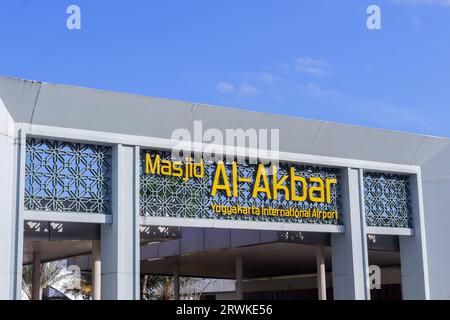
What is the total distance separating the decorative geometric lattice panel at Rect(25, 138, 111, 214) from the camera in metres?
14.5

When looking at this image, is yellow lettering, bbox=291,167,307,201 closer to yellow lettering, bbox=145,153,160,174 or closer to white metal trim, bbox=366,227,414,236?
white metal trim, bbox=366,227,414,236

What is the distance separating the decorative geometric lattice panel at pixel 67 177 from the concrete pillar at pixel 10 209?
375 mm

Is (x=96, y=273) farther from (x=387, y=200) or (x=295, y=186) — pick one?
(x=387, y=200)

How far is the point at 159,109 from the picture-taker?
617 inches

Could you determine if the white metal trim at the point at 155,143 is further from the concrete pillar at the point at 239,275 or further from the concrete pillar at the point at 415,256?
the concrete pillar at the point at 239,275

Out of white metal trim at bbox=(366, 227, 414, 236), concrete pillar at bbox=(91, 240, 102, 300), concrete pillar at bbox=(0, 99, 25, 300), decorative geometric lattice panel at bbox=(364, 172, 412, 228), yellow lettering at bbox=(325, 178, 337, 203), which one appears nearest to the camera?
concrete pillar at bbox=(0, 99, 25, 300)

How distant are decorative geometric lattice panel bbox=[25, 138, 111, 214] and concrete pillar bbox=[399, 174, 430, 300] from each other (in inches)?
366

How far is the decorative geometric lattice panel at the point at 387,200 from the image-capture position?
19141 millimetres

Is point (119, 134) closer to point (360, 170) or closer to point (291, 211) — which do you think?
point (291, 211)

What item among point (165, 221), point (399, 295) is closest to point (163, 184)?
point (165, 221)

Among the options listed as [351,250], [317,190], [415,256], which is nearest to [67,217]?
[317,190]

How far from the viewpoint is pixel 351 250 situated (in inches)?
717

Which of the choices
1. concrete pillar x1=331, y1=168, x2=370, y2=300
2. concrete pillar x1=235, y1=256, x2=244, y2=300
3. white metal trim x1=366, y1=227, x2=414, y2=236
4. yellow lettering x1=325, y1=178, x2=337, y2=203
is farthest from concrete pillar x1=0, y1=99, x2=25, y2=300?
concrete pillar x1=235, y1=256, x2=244, y2=300

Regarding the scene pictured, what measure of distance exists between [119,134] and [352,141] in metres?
6.62
